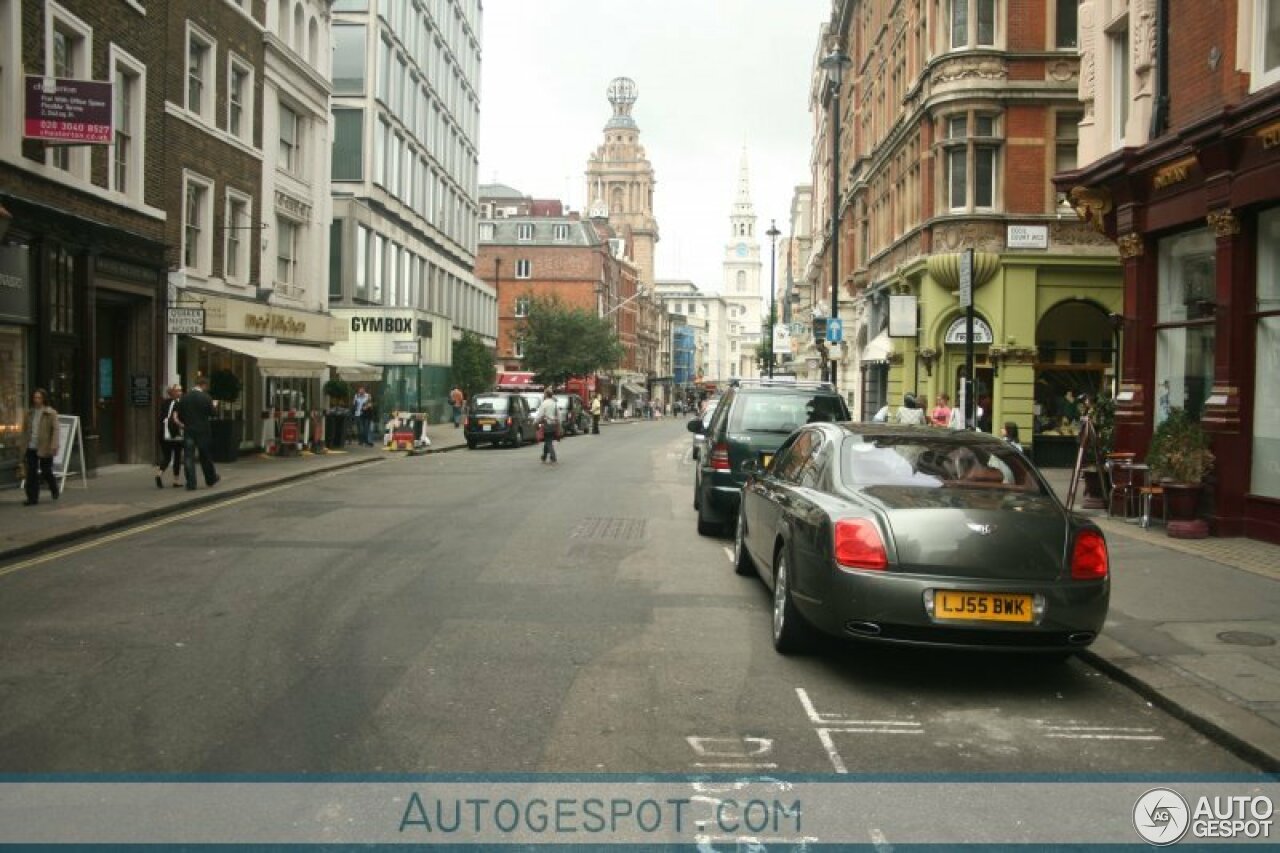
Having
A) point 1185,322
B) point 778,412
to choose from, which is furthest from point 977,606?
point 1185,322

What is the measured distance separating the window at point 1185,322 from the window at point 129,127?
17.0 metres

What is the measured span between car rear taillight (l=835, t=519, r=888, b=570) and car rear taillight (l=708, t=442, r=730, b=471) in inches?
248

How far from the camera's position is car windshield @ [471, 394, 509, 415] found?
115ft

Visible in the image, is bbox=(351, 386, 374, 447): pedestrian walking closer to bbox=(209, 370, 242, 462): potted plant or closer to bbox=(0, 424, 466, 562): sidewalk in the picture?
bbox=(0, 424, 466, 562): sidewalk

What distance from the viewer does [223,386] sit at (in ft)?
76.5

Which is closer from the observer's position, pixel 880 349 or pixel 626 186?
pixel 880 349

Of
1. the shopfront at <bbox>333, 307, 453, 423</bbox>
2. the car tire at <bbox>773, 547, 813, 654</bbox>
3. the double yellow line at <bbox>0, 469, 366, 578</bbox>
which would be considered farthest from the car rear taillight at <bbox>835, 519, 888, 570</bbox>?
the shopfront at <bbox>333, 307, 453, 423</bbox>

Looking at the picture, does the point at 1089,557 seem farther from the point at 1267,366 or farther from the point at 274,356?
the point at 274,356

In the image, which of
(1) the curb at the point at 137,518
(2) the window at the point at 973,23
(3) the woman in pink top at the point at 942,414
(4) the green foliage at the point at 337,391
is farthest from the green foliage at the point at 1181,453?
(4) the green foliage at the point at 337,391

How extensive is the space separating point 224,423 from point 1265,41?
62.6 feet

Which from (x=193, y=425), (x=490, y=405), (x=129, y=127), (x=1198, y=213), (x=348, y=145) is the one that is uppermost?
(x=348, y=145)

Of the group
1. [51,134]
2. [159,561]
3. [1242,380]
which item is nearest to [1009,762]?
[159,561]

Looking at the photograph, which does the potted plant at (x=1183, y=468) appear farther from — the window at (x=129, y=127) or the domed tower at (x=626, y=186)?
the domed tower at (x=626, y=186)

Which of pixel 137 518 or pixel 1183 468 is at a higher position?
pixel 1183 468
